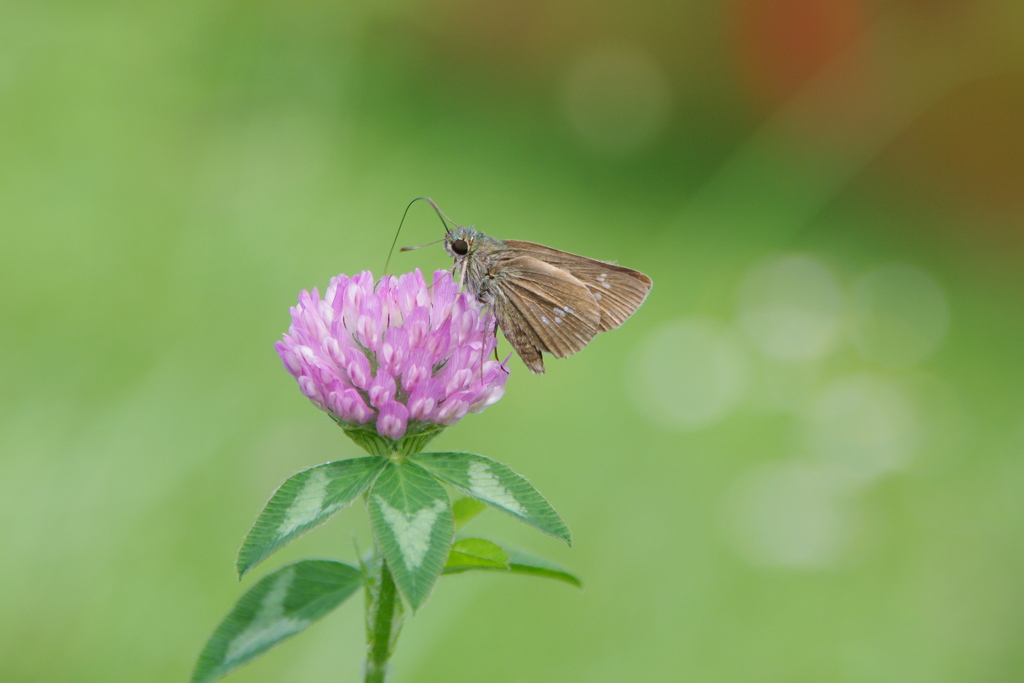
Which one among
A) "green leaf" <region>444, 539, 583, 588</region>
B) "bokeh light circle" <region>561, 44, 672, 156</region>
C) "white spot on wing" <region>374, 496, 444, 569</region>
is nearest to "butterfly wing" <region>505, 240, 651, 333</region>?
"green leaf" <region>444, 539, 583, 588</region>

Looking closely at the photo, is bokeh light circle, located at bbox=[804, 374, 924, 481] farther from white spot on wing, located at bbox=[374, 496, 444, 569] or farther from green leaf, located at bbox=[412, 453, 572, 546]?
white spot on wing, located at bbox=[374, 496, 444, 569]

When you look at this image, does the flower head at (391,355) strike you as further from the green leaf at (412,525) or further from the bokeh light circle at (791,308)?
the bokeh light circle at (791,308)

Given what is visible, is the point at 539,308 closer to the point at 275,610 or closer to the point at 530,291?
the point at 530,291

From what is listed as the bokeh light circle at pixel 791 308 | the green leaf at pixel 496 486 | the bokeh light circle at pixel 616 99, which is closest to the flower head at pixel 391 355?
the green leaf at pixel 496 486

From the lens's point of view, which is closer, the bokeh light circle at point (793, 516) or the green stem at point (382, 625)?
the green stem at point (382, 625)

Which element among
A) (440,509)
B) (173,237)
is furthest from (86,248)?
(440,509)

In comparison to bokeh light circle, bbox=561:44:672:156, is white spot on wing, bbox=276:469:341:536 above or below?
below
